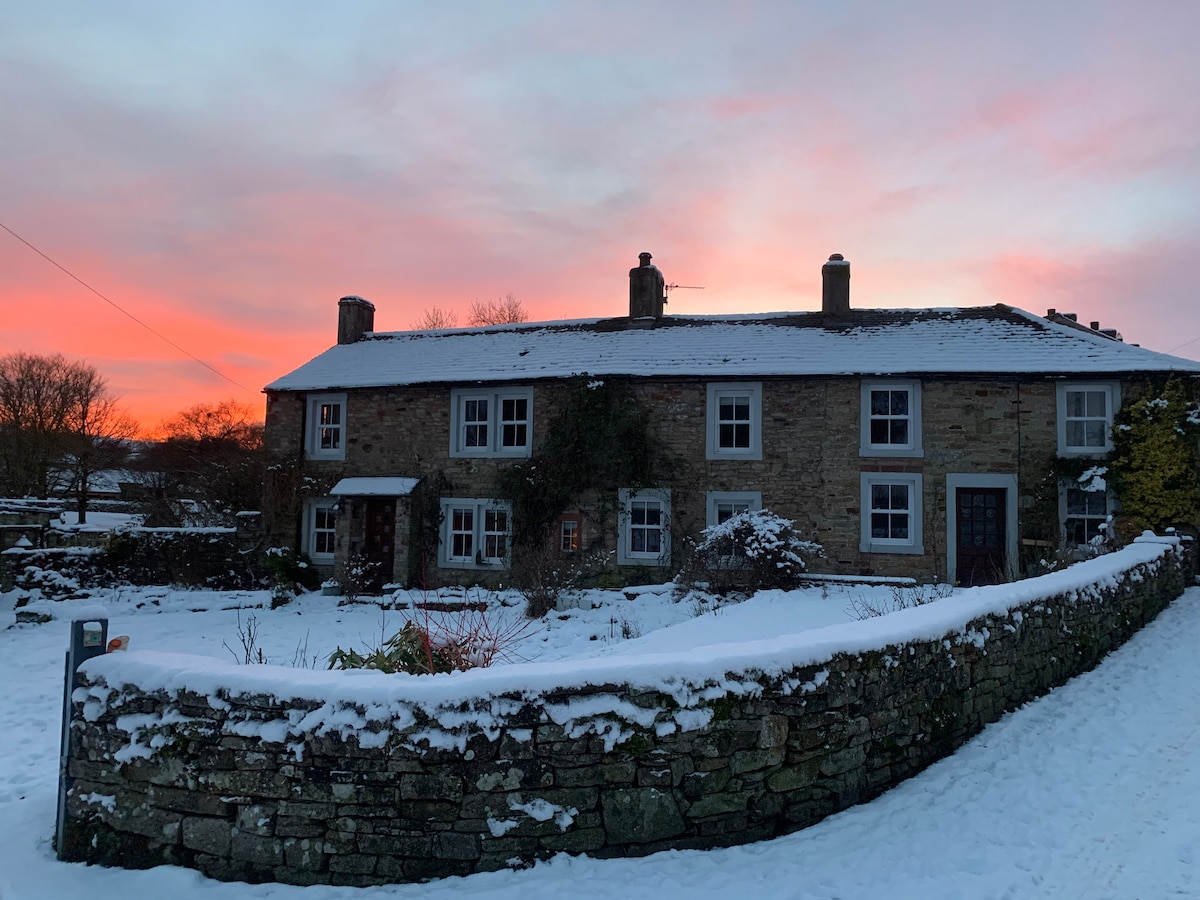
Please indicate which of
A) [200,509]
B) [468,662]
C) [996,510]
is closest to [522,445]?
[996,510]

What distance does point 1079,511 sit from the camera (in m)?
15.8

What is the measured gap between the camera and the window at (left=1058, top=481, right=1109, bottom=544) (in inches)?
620

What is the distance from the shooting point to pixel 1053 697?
26.9ft

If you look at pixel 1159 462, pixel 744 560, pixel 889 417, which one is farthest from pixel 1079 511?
pixel 744 560

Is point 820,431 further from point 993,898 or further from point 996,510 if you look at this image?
point 993,898

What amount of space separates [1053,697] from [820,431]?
939 centimetres

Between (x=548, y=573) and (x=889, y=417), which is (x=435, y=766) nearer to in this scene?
(x=548, y=573)

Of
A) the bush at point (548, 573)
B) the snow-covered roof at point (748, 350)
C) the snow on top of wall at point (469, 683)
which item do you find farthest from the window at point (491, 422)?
the snow on top of wall at point (469, 683)

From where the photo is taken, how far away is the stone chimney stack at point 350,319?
23688mm

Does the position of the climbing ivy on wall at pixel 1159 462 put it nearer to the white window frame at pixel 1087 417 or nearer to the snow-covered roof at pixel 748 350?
the white window frame at pixel 1087 417

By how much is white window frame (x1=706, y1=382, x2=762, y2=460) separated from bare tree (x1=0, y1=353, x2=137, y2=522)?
102 ft

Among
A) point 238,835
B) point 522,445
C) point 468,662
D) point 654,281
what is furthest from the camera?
point 654,281

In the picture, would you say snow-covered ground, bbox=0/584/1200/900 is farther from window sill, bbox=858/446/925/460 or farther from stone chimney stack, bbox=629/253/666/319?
stone chimney stack, bbox=629/253/666/319

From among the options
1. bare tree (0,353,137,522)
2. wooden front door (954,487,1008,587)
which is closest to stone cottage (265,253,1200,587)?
wooden front door (954,487,1008,587)
